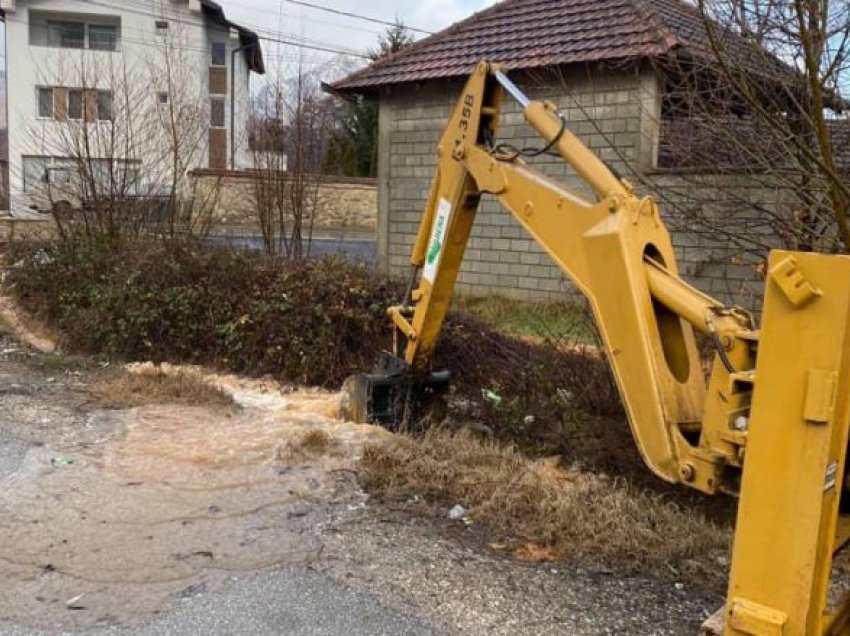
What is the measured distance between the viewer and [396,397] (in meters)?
6.36

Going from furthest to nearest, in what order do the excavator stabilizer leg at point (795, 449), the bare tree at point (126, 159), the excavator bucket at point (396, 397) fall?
the bare tree at point (126, 159), the excavator bucket at point (396, 397), the excavator stabilizer leg at point (795, 449)

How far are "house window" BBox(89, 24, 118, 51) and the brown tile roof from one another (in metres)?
27.6

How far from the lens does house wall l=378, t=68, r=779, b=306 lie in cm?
1053

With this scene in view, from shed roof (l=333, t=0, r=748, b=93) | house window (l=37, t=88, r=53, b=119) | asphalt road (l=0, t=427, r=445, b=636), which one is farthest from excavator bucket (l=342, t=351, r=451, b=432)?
house window (l=37, t=88, r=53, b=119)

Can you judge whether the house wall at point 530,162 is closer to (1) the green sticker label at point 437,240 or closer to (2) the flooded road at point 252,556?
(1) the green sticker label at point 437,240

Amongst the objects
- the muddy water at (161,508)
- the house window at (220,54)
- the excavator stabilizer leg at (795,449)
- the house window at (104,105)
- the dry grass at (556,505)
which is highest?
the house window at (220,54)

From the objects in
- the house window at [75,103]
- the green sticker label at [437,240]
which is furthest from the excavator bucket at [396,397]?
the house window at [75,103]

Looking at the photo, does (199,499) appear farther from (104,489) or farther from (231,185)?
(231,185)

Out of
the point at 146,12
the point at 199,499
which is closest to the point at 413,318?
the point at 199,499

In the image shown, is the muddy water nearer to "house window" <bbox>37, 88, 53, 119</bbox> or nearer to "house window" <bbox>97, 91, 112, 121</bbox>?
"house window" <bbox>97, 91, 112, 121</bbox>

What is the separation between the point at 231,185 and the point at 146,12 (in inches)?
1049

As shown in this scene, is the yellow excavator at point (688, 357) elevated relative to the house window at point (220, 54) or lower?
lower

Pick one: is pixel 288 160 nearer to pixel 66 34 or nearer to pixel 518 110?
pixel 518 110

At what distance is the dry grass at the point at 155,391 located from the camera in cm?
739
